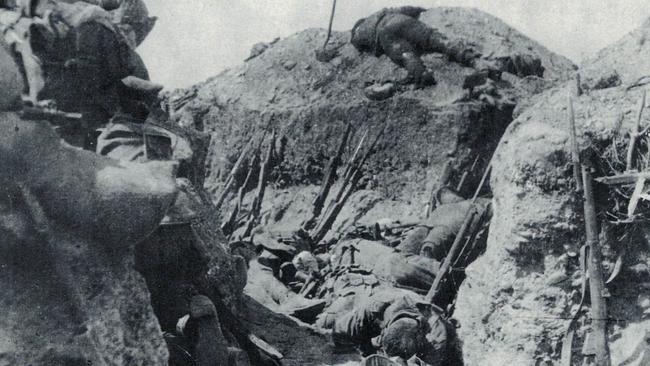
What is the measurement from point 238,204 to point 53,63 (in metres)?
10.3

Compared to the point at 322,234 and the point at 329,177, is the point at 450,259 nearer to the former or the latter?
the point at 322,234

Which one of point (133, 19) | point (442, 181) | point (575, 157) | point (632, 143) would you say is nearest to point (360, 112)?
point (442, 181)

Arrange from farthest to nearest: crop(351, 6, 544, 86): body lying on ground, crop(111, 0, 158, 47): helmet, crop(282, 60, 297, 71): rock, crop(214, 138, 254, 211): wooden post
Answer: crop(282, 60, 297, 71): rock, crop(214, 138, 254, 211): wooden post, crop(351, 6, 544, 86): body lying on ground, crop(111, 0, 158, 47): helmet

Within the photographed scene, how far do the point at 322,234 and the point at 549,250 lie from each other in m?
6.95

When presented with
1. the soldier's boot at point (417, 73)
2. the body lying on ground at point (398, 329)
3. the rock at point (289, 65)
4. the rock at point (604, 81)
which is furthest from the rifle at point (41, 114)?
the rock at point (289, 65)

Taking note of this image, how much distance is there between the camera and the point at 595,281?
4781 millimetres

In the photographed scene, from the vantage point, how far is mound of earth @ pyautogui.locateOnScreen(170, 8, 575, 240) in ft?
39.4

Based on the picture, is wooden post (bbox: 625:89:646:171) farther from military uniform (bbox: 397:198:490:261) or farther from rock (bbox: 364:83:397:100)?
rock (bbox: 364:83:397:100)

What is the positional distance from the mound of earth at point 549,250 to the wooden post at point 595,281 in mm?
100

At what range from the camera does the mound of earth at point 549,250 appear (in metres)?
4.86

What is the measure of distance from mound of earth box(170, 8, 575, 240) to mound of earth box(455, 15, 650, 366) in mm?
5935

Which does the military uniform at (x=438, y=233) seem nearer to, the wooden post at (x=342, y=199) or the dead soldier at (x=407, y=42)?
the wooden post at (x=342, y=199)

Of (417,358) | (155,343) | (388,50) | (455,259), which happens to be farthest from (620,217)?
(388,50)

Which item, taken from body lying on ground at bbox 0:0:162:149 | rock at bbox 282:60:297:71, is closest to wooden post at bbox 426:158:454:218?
rock at bbox 282:60:297:71
